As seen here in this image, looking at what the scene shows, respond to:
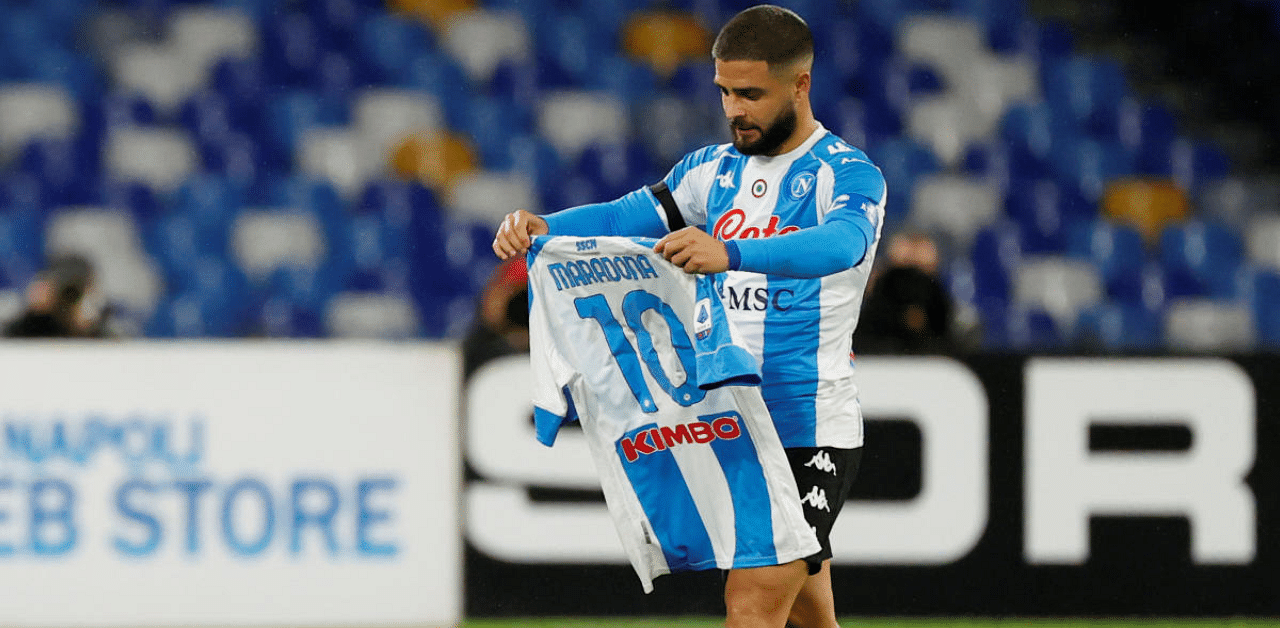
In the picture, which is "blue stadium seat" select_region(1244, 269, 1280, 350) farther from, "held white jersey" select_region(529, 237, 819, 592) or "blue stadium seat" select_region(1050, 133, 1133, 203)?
"held white jersey" select_region(529, 237, 819, 592)

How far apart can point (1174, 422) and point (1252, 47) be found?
11.5 feet

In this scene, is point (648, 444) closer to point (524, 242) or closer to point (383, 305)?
point (524, 242)

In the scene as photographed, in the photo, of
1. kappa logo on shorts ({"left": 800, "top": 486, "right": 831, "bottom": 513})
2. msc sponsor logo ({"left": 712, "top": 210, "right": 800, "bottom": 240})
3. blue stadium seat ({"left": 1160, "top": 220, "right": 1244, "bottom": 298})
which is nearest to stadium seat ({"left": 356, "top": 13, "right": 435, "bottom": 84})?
blue stadium seat ({"left": 1160, "top": 220, "right": 1244, "bottom": 298})

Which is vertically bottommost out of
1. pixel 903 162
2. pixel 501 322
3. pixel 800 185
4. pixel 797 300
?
pixel 501 322

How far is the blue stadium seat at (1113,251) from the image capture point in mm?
7570

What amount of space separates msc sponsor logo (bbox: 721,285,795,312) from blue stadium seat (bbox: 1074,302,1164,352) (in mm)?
4341

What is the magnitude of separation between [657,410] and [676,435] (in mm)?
64

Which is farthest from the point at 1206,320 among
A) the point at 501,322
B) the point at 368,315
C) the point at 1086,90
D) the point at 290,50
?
the point at 290,50

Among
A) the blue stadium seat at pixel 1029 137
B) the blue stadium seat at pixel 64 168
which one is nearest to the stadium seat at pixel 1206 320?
the blue stadium seat at pixel 1029 137

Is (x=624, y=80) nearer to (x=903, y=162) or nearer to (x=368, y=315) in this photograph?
(x=903, y=162)

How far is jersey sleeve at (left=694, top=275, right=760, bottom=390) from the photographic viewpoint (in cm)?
308

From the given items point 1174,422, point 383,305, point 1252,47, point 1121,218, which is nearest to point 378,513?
point 383,305

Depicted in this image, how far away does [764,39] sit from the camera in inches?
124

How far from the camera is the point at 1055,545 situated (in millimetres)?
5504
